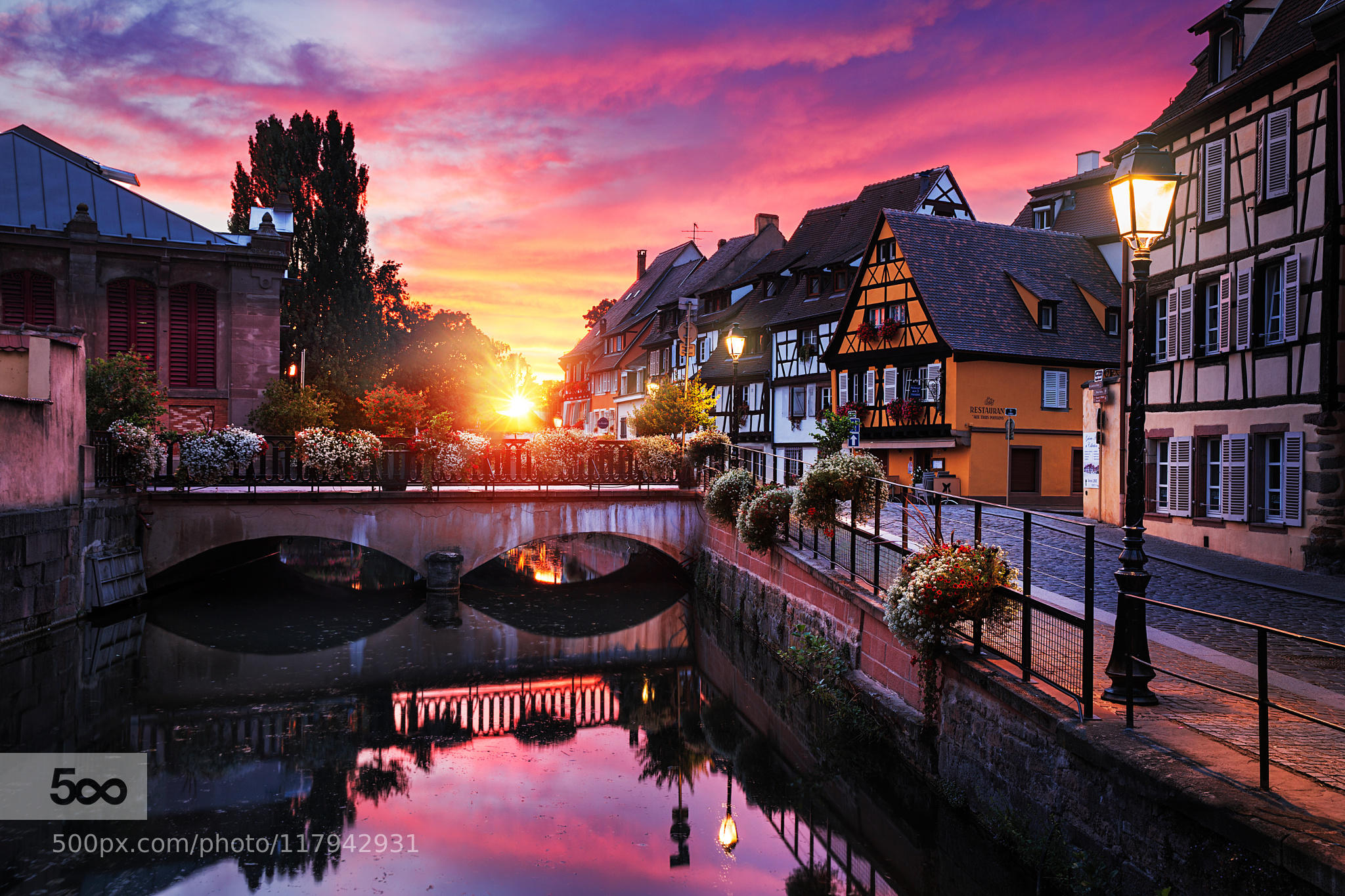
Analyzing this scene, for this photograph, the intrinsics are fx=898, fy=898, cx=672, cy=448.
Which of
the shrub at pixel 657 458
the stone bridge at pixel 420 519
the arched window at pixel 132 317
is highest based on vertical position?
the arched window at pixel 132 317

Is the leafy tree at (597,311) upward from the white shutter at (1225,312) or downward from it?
upward

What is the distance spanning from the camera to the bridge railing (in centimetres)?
1948

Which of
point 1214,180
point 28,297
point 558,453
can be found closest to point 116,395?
point 28,297

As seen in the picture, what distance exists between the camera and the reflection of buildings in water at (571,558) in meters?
26.0

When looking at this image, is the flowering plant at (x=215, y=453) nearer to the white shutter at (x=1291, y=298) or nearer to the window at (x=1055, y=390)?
the white shutter at (x=1291, y=298)

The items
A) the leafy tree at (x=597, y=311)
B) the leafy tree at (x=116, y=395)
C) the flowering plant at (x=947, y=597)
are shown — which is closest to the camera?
the flowering plant at (x=947, y=597)

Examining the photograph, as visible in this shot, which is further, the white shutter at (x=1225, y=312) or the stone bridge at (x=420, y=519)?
the stone bridge at (x=420, y=519)

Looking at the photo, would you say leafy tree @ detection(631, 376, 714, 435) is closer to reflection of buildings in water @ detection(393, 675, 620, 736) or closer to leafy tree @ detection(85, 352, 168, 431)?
reflection of buildings in water @ detection(393, 675, 620, 736)

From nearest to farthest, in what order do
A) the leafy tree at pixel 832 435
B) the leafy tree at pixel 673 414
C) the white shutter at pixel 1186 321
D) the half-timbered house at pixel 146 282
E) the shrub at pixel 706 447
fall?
the leafy tree at pixel 832 435
the white shutter at pixel 1186 321
the shrub at pixel 706 447
the leafy tree at pixel 673 414
the half-timbered house at pixel 146 282

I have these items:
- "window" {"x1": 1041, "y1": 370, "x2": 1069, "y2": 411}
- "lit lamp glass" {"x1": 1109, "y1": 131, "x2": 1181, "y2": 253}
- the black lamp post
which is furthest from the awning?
"lit lamp glass" {"x1": 1109, "y1": 131, "x2": 1181, "y2": 253}

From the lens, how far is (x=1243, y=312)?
16.7m

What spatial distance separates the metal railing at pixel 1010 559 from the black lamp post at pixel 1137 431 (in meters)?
0.25

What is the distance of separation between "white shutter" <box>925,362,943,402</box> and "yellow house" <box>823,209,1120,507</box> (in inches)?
1.6

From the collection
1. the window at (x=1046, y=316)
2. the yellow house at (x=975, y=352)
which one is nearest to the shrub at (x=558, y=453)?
the yellow house at (x=975, y=352)
